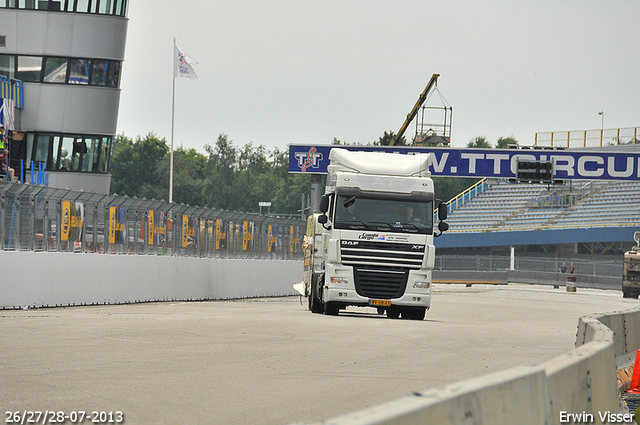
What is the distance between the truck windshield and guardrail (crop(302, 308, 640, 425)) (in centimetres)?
1159

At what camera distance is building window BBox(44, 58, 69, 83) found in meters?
43.3

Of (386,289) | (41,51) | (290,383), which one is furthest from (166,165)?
(290,383)

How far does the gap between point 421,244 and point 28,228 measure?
875 centimetres

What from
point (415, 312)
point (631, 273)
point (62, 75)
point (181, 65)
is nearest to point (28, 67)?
point (62, 75)

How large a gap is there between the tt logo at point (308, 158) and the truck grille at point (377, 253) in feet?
80.4

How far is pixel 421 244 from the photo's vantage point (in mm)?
19984

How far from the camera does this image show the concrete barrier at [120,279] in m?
20.0

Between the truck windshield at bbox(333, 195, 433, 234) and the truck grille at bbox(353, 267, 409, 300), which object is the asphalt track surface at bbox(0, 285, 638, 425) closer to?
the truck grille at bbox(353, 267, 409, 300)

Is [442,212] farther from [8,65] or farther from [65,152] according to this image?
[8,65]

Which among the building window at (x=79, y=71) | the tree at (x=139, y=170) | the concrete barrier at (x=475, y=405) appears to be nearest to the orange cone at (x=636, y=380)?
the concrete barrier at (x=475, y=405)

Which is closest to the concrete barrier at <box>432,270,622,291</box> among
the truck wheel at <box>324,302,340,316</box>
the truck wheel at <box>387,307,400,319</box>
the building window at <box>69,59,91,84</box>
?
the building window at <box>69,59,91,84</box>

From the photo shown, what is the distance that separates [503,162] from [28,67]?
23.1 metres

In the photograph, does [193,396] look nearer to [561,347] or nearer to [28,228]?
[561,347]

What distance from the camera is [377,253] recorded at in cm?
1989
